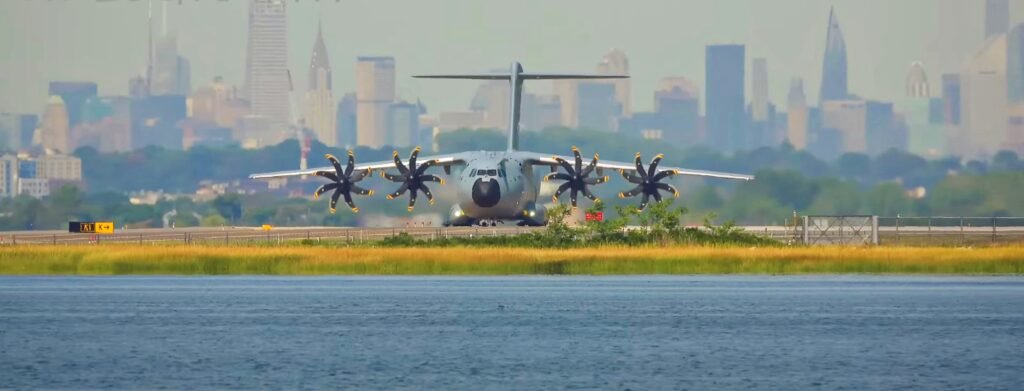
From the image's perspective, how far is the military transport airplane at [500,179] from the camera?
9069 cm

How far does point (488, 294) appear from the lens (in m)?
71.4

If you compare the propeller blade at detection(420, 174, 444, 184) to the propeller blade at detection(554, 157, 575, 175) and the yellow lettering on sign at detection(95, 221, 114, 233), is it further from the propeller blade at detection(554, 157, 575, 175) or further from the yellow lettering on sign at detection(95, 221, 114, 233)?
the yellow lettering on sign at detection(95, 221, 114, 233)

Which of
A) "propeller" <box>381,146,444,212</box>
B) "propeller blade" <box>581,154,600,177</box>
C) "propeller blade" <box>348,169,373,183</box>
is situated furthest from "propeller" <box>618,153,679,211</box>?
"propeller blade" <box>348,169,373,183</box>

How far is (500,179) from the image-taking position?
90.2m

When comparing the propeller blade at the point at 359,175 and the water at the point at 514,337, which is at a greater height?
the propeller blade at the point at 359,175

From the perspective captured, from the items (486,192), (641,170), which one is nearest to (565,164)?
(641,170)

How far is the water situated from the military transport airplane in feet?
49.2

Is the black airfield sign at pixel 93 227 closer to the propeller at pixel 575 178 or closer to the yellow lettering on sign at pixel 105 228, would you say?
the yellow lettering on sign at pixel 105 228

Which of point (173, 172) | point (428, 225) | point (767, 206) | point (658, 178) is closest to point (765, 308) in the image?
point (658, 178)

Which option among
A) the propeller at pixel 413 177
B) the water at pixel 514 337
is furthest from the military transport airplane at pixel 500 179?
the water at pixel 514 337

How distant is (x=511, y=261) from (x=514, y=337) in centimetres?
1802

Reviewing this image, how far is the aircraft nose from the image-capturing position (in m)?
89.4

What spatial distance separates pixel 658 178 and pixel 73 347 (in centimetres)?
4955

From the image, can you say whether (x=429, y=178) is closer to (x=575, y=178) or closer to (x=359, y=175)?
(x=359, y=175)
